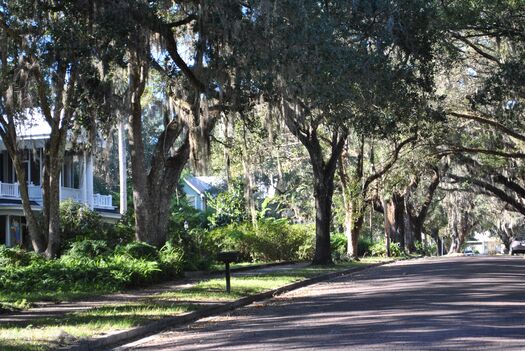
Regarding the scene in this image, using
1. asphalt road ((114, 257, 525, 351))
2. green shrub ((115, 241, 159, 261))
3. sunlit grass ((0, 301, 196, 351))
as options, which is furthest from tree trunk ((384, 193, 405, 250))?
sunlit grass ((0, 301, 196, 351))

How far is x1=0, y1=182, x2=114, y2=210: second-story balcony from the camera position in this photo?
36.3 m

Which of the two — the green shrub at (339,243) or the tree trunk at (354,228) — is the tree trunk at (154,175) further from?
the green shrub at (339,243)

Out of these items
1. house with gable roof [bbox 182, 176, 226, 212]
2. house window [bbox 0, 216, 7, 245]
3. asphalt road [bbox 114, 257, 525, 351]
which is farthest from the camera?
house with gable roof [bbox 182, 176, 226, 212]

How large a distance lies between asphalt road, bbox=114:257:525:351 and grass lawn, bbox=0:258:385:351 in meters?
0.70

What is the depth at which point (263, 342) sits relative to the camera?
10.3m

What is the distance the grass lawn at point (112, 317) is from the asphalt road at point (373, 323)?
703 millimetres

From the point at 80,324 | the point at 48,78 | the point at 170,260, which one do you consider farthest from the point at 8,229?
the point at 80,324

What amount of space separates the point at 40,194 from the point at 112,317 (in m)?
26.0

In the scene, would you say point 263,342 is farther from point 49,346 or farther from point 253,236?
point 253,236

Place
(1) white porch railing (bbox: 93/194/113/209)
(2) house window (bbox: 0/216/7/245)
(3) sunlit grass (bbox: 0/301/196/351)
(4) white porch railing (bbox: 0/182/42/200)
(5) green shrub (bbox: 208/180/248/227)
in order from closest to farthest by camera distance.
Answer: (3) sunlit grass (bbox: 0/301/196/351), (4) white porch railing (bbox: 0/182/42/200), (2) house window (bbox: 0/216/7/245), (1) white porch railing (bbox: 93/194/113/209), (5) green shrub (bbox: 208/180/248/227)

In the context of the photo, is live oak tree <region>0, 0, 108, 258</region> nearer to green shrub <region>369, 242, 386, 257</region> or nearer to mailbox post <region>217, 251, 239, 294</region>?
mailbox post <region>217, 251, 239, 294</region>

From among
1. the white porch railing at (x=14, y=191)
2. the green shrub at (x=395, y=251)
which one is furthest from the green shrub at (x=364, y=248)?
the white porch railing at (x=14, y=191)

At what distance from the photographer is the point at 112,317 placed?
508 inches

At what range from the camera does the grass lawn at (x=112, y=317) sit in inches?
409
